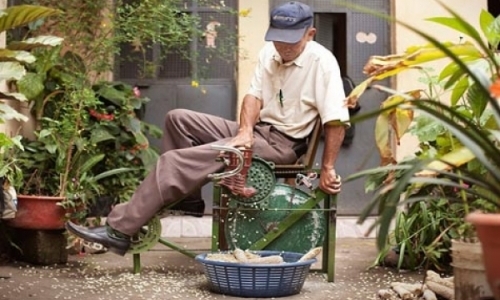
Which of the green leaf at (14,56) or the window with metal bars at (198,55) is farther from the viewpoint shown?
the window with metal bars at (198,55)

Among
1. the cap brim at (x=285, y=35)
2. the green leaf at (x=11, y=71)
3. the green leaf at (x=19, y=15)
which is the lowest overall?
the green leaf at (x=11, y=71)

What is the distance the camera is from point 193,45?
229 inches

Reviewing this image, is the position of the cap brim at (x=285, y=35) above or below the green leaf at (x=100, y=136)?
above

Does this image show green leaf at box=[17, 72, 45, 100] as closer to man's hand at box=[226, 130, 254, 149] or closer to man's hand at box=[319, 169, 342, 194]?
man's hand at box=[226, 130, 254, 149]

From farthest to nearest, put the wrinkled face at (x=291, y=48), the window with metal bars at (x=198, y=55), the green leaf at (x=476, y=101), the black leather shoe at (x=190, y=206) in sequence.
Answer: the window with metal bars at (x=198, y=55), the black leather shoe at (x=190, y=206), the wrinkled face at (x=291, y=48), the green leaf at (x=476, y=101)

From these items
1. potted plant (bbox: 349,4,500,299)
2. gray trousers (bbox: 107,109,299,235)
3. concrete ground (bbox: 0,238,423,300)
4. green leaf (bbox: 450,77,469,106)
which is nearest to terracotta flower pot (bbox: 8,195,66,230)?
concrete ground (bbox: 0,238,423,300)

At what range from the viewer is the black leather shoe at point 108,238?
3816mm

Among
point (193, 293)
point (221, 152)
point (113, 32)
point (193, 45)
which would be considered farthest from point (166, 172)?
point (193, 45)

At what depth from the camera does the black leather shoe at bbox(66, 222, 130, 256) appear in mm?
3816

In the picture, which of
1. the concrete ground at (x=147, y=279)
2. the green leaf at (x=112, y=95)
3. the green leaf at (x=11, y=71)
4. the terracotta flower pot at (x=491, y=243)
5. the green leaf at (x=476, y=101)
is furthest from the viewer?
the green leaf at (x=112, y=95)

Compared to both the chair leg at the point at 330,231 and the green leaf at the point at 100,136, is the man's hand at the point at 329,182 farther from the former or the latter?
the green leaf at the point at 100,136

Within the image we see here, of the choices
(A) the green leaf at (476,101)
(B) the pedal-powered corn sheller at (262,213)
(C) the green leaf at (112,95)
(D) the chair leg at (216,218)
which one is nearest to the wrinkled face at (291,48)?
(B) the pedal-powered corn sheller at (262,213)

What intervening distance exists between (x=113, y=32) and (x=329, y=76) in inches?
69.2

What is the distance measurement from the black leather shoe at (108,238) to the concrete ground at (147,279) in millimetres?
141
